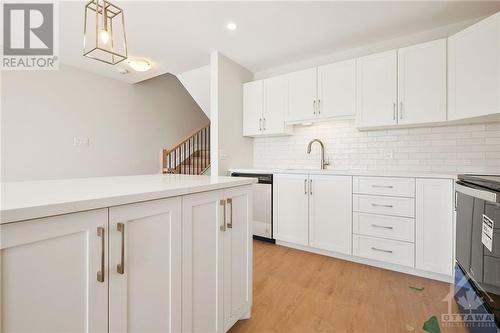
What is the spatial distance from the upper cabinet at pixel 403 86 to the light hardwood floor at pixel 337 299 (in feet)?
5.10

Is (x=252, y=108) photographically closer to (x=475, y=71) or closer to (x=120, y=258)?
(x=475, y=71)

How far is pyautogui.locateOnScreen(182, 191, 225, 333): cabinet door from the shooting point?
1064 mm

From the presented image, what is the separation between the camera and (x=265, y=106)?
3334 mm

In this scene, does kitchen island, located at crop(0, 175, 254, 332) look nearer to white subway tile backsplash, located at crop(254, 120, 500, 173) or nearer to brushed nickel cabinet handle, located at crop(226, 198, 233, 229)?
brushed nickel cabinet handle, located at crop(226, 198, 233, 229)

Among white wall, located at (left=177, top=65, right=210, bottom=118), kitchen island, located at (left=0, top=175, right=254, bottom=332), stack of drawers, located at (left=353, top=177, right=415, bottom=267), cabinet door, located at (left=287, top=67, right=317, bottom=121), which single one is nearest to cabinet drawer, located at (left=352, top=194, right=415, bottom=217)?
stack of drawers, located at (left=353, top=177, right=415, bottom=267)

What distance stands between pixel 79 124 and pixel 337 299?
14.0 feet

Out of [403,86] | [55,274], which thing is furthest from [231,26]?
[55,274]

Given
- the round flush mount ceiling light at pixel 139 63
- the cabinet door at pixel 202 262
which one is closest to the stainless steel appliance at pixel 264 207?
the cabinet door at pixel 202 262

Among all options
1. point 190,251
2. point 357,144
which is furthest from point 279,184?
point 190,251

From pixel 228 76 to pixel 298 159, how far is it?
1.52 m

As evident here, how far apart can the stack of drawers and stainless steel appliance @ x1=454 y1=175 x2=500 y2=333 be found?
52 cm

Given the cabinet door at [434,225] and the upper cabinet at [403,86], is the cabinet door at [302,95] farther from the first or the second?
the cabinet door at [434,225]

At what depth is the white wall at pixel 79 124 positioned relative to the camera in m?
3.19

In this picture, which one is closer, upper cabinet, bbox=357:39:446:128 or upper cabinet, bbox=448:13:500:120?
upper cabinet, bbox=448:13:500:120
